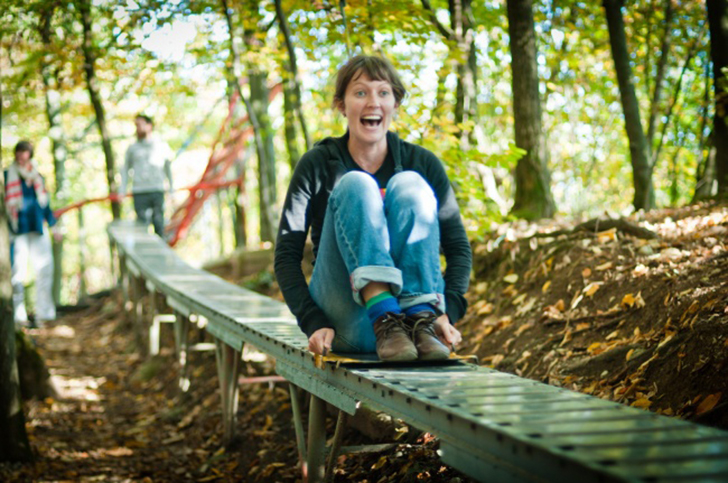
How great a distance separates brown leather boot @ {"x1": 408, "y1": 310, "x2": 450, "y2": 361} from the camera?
2506mm

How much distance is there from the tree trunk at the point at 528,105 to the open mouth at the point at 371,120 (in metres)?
3.19

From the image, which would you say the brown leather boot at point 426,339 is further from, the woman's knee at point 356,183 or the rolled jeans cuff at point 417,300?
the woman's knee at point 356,183

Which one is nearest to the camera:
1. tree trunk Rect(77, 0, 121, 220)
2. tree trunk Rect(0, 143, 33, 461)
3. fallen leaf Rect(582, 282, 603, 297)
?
fallen leaf Rect(582, 282, 603, 297)

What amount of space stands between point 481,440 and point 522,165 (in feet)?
14.6

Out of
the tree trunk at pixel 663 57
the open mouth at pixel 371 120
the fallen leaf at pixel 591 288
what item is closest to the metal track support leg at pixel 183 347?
the fallen leaf at pixel 591 288

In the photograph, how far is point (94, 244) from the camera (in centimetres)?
3584

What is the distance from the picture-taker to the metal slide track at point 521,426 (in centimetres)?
141

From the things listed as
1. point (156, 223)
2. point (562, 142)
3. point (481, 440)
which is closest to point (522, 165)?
point (481, 440)

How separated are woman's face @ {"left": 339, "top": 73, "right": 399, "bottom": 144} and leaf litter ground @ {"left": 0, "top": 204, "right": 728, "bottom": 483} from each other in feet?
5.01

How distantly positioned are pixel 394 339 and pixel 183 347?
4.36 meters

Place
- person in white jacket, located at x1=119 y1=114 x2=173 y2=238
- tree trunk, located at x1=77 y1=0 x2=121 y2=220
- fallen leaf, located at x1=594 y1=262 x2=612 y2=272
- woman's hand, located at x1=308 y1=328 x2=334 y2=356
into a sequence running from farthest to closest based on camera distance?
tree trunk, located at x1=77 y1=0 x2=121 y2=220 → person in white jacket, located at x1=119 y1=114 x2=173 y2=238 → fallen leaf, located at x1=594 y1=262 x2=612 y2=272 → woman's hand, located at x1=308 y1=328 x2=334 y2=356

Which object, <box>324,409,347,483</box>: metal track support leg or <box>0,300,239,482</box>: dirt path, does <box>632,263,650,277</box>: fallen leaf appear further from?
<box>0,300,239,482</box>: dirt path

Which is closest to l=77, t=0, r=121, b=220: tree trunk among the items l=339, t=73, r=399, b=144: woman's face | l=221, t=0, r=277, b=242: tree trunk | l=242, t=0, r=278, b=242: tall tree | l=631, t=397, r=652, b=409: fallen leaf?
l=242, t=0, r=278, b=242: tall tree

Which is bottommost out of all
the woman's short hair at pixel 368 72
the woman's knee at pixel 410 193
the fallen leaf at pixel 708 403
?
the fallen leaf at pixel 708 403
